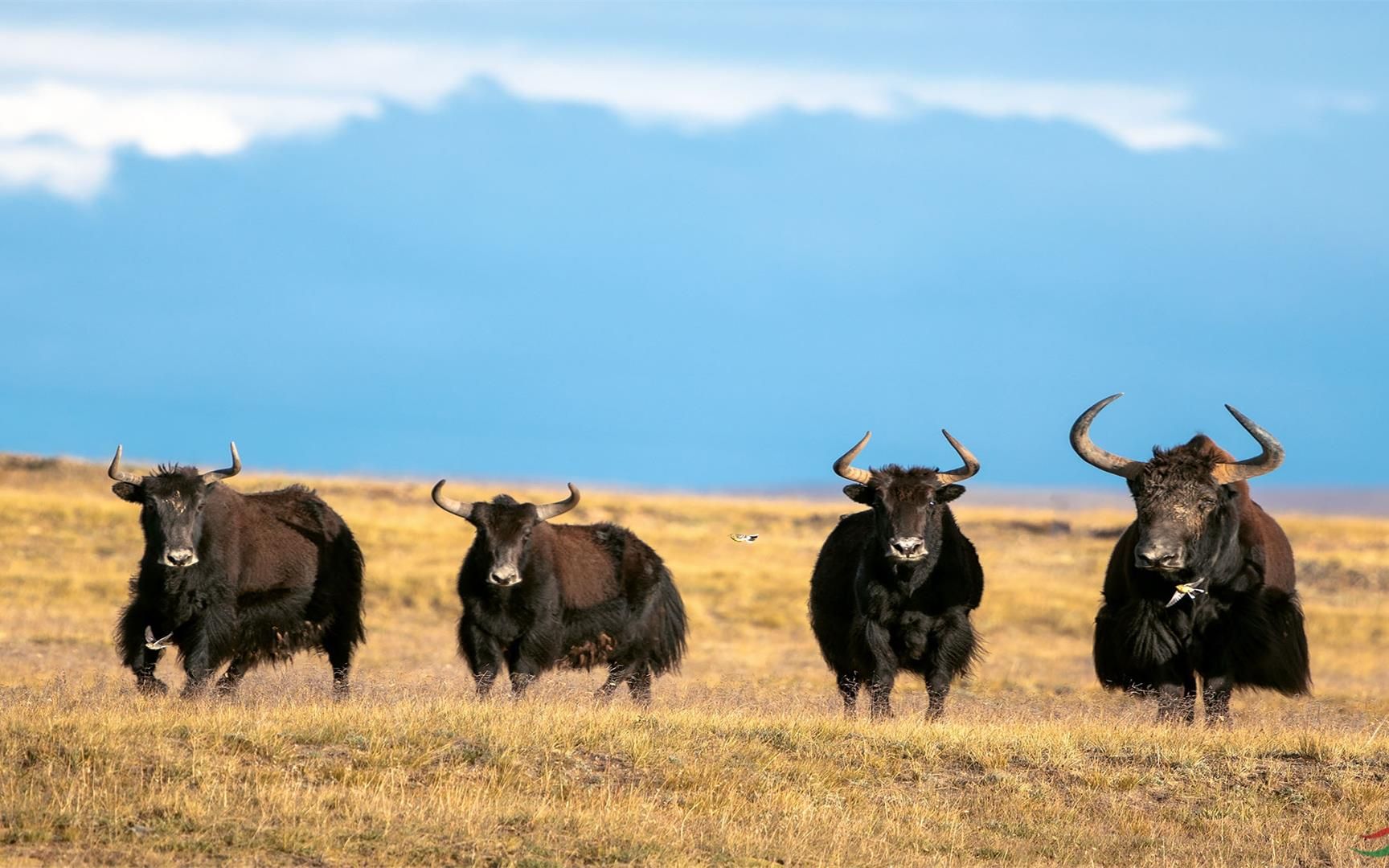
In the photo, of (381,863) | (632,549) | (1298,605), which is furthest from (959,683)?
(381,863)

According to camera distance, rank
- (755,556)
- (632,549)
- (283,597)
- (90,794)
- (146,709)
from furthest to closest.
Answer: (755,556)
(632,549)
(283,597)
(146,709)
(90,794)

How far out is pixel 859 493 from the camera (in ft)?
44.9

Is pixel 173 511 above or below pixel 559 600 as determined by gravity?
above

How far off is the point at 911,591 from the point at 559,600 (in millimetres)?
3179

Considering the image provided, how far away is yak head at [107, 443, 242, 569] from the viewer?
1329 cm

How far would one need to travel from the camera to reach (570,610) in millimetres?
15133

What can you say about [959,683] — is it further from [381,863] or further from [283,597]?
[381,863]

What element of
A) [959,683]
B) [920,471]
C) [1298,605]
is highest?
[920,471]

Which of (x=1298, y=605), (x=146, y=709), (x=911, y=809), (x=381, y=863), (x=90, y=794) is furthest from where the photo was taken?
Result: (x=1298, y=605)

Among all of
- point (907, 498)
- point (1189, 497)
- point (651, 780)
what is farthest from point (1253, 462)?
point (651, 780)

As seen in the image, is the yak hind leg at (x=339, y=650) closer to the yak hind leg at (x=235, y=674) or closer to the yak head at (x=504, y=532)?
the yak hind leg at (x=235, y=674)

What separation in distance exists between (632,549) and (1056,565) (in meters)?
27.4

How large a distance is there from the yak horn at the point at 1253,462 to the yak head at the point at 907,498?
6.60 feet

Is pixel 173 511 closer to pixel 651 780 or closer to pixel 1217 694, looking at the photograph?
pixel 651 780
